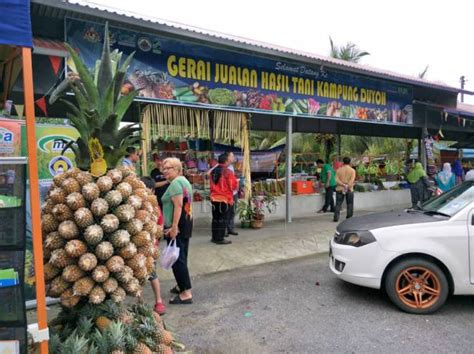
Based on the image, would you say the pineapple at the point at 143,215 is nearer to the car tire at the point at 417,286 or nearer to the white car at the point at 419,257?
the white car at the point at 419,257

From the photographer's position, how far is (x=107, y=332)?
2.82 metres

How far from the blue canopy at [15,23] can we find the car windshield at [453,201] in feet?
15.1

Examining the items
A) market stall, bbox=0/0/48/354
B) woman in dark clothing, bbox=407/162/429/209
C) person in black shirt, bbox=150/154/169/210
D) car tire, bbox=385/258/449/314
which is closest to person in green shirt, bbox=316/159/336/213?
woman in dark clothing, bbox=407/162/429/209

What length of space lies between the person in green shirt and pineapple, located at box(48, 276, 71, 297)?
9719 millimetres

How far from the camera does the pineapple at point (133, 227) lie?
2.87 meters

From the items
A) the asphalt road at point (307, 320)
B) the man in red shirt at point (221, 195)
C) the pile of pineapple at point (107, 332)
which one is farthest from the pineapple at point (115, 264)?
the man in red shirt at point (221, 195)

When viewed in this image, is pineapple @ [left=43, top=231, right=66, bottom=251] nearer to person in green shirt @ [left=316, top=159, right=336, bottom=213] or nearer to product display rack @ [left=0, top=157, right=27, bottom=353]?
product display rack @ [left=0, top=157, right=27, bottom=353]

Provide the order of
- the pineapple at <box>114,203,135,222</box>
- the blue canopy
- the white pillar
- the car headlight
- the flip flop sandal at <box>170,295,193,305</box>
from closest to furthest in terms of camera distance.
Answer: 1. the blue canopy
2. the pineapple at <box>114,203,135,222</box>
3. the car headlight
4. the flip flop sandal at <box>170,295,193,305</box>
5. the white pillar

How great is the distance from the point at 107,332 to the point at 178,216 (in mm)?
1955

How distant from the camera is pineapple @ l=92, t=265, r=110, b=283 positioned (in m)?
2.72

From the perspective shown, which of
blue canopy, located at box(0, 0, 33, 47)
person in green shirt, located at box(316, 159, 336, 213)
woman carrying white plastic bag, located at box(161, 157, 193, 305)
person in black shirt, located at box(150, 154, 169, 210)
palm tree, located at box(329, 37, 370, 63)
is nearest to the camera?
blue canopy, located at box(0, 0, 33, 47)

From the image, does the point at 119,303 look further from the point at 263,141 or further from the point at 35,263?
the point at 263,141

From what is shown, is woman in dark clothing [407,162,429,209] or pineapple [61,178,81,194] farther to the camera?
woman in dark clothing [407,162,429,209]

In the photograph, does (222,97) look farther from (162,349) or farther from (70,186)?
(162,349)
